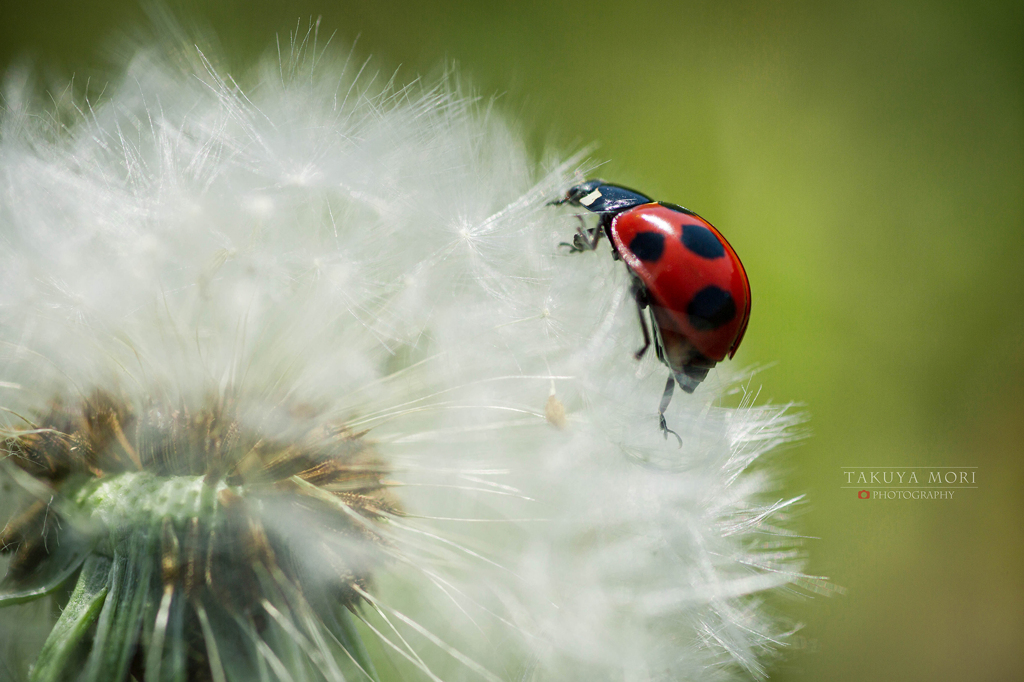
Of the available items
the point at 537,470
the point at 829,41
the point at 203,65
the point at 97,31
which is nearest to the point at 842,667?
the point at 537,470

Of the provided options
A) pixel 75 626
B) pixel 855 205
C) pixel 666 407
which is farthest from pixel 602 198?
pixel 855 205

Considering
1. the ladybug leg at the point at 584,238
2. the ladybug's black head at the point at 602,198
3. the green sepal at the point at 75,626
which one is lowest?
the green sepal at the point at 75,626

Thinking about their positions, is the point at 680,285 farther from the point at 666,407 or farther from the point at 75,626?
the point at 75,626

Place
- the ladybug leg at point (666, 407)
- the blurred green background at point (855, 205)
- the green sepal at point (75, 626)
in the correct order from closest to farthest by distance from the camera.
Answer: the green sepal at point (75, 626) → the ladybug leg at point (666, 407) → the blurred green background at point (855, 205)

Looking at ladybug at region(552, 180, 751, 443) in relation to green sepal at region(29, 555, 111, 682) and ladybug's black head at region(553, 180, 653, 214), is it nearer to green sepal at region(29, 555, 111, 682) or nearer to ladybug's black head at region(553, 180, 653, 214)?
ladybug's black head at region(553, 180, 653, 214)

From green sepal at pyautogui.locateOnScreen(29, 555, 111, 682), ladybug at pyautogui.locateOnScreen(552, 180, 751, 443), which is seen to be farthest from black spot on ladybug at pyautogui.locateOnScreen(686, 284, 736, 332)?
green sepal at pyautogui.locateOnScreen(29, 555, 111, 682)

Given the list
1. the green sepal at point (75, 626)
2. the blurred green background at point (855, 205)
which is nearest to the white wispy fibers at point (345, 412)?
the green sepal at point (75, 626)

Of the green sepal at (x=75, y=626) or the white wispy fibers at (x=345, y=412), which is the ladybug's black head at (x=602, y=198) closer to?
the white wispy fibers at (x=345, y=412)
